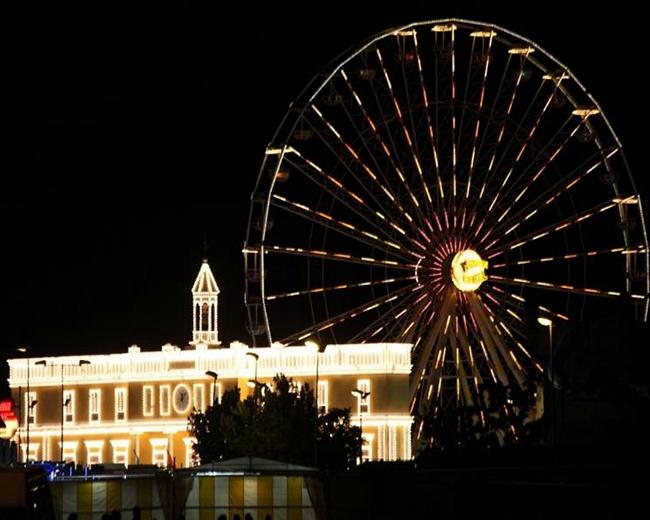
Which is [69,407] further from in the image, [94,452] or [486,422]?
[486,422]

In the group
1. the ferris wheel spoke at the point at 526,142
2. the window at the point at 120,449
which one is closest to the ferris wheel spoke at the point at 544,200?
the ferris wheel spoke at the point at 526,142

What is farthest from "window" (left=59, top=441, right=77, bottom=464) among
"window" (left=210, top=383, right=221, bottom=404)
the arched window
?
the arched window

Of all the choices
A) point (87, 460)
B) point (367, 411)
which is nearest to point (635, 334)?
point (367, 411)

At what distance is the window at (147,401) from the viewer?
4779 inches

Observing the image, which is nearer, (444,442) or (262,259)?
(444,442)

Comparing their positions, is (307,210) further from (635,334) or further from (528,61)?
(635,334)

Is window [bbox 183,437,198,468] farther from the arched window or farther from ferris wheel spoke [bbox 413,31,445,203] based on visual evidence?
ferris wheel spoke [bbox 413,31,445,203]

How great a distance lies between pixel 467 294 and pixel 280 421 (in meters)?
20.4

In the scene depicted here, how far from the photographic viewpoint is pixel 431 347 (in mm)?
90188

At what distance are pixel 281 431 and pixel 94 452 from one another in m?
18.9

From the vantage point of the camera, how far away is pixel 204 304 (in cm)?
12269

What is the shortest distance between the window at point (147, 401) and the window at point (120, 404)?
1.18 m

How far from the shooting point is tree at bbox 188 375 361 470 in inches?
4166

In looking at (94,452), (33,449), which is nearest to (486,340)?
(94,452)
